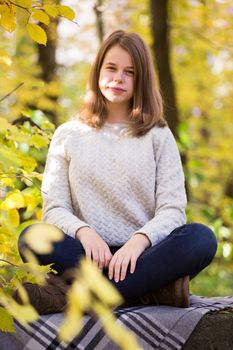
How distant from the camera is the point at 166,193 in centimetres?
239

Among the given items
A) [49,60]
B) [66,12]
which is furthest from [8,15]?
[49,60]

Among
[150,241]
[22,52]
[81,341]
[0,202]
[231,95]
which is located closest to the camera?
[81,341]

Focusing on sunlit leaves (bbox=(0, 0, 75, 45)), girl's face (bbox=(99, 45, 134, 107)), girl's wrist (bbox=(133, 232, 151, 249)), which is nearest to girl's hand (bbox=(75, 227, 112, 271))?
girl's wrist (bbox=(133, 232, 151, 249))

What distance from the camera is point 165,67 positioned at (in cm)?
548

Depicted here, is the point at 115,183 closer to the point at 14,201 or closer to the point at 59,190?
the point at 59,190

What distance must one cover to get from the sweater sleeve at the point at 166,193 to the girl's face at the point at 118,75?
224 millimetres

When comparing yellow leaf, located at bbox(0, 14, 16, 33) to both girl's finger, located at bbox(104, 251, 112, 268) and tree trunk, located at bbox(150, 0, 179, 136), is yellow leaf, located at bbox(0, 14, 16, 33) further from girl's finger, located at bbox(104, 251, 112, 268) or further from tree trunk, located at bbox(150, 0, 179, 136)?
tree trunk, located at bbox(150, 0, 179, 136)

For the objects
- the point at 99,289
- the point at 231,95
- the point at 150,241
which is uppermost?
the point at 99,289

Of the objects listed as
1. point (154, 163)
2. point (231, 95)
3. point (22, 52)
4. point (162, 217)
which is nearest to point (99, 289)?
point (162, 217)

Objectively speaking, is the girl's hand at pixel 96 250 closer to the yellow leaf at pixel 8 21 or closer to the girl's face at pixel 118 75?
the girl's face at pixel 118 75

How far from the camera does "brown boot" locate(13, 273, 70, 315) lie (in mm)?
1966

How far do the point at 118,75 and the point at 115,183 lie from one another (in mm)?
436

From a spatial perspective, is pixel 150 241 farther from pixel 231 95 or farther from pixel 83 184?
pixel 231 95

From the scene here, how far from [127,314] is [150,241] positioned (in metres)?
0.34
